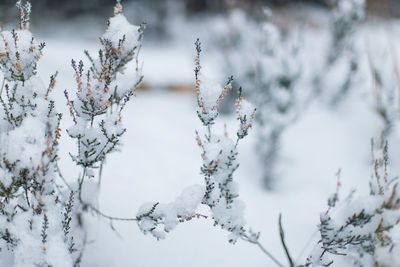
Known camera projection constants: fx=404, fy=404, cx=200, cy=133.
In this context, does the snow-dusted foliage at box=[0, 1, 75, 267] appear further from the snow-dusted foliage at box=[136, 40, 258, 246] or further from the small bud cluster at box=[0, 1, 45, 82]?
the snow-dusted foliage at box=[136, 40, 258, 246]

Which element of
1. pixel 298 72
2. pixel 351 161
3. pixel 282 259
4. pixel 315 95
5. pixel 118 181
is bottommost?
pixel 282 259

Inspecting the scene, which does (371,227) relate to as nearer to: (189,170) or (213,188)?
(213,188)

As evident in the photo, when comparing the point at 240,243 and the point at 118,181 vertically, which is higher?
the point at 118,181

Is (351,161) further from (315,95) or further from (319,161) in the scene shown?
(315,95)

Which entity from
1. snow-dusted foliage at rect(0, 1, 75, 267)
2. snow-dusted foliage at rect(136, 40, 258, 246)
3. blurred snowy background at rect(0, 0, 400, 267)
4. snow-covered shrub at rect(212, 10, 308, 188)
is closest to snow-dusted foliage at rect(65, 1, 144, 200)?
snow-dusted foliage at rect(0, 1, 75, 267)

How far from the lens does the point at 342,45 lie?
3.64 m

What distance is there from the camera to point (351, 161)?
314cm

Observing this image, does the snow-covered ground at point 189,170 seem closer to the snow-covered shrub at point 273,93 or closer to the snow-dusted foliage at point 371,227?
the snow-covered shrub at point 273,93

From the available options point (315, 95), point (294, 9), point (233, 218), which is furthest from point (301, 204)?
point (294, 9)

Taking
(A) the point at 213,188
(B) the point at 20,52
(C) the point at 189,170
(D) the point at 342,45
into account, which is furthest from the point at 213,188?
(D) the point at 342,45

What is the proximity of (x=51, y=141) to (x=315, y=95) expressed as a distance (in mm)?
3052

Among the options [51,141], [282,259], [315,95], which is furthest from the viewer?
[315,95]

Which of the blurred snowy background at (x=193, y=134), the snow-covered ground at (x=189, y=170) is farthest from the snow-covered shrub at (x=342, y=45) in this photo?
the snow-covered ground at (x=189, y=170)

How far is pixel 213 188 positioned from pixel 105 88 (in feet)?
1.65
